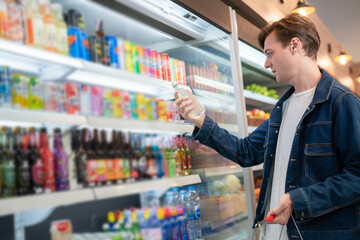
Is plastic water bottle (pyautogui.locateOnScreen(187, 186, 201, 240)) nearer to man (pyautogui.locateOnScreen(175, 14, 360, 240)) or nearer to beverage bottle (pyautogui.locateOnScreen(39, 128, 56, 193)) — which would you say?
man (pyautogui.locateOnScreen(175, 14, 360, 240))

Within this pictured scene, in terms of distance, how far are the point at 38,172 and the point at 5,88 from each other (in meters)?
0.32

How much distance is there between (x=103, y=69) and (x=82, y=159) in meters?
0.37

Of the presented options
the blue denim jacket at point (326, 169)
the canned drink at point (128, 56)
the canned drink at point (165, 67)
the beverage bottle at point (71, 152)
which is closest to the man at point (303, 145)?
the blue denim jacket at point (326, 169)

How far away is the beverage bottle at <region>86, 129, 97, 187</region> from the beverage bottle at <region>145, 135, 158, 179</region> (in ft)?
0.91

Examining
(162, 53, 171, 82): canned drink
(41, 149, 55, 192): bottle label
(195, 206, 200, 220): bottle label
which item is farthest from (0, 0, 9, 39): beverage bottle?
(195, 206, 200, 220): bottle label

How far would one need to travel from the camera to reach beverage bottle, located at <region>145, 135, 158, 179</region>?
172 cm

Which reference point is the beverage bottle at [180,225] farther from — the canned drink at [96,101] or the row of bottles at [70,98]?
the canned drink at [96,101]

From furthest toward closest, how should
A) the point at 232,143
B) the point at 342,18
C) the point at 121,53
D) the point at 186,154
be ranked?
the point at 342,18 < the point at 186,154 < the point at 232,143 < the point at 121,53

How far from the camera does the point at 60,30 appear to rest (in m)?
1.46

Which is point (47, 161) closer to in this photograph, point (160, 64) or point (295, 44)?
point (160, 64)

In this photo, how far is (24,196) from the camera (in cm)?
124

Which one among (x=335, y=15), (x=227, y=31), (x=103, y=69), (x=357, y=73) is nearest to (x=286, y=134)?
(x=227, y=31)

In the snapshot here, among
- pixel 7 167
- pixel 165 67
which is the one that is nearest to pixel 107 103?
pixel 7 167

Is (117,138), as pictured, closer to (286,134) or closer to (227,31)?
Answer: (286,134)
